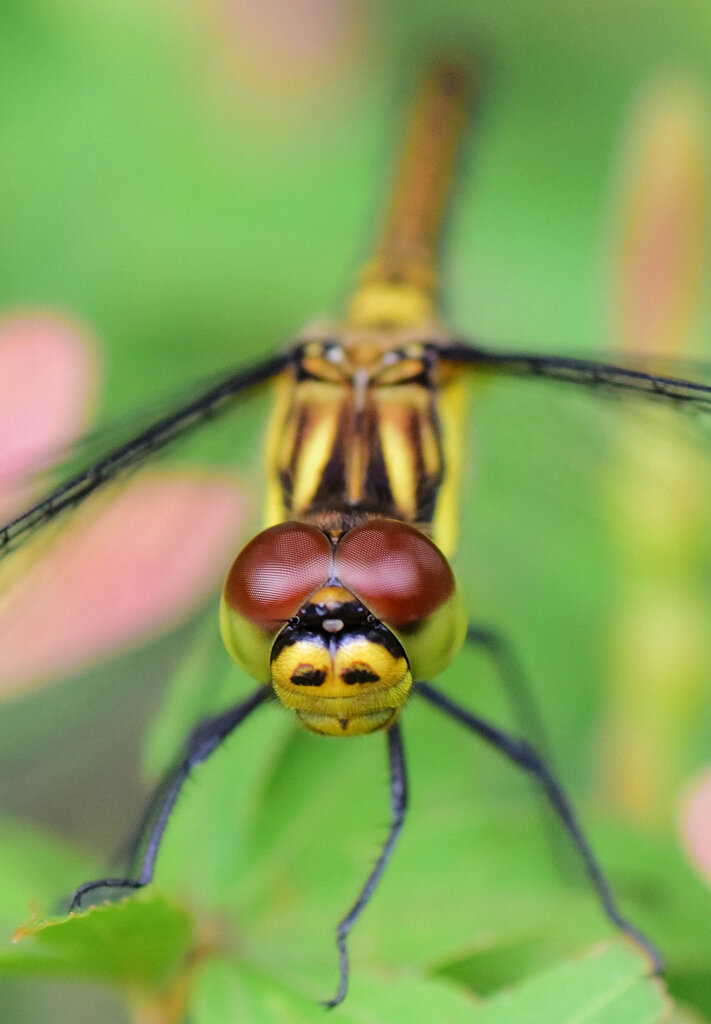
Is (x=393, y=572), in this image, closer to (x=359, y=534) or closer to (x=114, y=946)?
(x=359, y=534)

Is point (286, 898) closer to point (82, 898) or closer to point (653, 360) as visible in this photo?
point (82, 898)

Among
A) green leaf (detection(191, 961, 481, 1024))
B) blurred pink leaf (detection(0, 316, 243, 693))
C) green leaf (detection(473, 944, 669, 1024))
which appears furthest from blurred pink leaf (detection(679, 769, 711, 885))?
blurred pink leaf (detection(0, 316, 243, 693))

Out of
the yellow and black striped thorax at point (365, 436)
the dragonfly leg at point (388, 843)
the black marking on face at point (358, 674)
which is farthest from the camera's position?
the yellow and black striped thorax at point (365, 436)

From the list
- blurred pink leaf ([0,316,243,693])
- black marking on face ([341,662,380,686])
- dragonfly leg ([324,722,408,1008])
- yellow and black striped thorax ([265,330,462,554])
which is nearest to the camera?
black marking on face ([341,662,380,686])

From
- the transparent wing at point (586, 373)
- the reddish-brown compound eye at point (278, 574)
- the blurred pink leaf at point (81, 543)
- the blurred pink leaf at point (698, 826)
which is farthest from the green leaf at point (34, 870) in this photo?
the transparent wing at point (586, 373)

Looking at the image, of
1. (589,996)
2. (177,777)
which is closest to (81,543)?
(177,777)

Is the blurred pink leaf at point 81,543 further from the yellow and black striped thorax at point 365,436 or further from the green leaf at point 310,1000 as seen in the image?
the green leaf at point 310,1000

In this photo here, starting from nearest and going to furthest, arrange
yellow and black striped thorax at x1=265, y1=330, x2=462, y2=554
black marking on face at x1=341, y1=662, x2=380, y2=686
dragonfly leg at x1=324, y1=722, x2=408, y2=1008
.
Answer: black marking on face at x1=341, y1=662, x2=380, y2=686
dragonfly leg at x1=324, y1=722, x2=408, y2=1008
yellow and black striped thorax at x1=265, y1=330, x2=462, y2=554

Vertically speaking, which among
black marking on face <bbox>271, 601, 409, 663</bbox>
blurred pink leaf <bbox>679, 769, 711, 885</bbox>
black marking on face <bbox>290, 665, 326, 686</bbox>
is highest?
black marking on face <bbox>271, 601, 409, 663</bbox>

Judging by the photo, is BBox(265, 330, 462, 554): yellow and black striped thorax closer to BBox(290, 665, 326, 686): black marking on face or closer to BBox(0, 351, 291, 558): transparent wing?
BBox(0, 351, 291, 558): transparent wing
